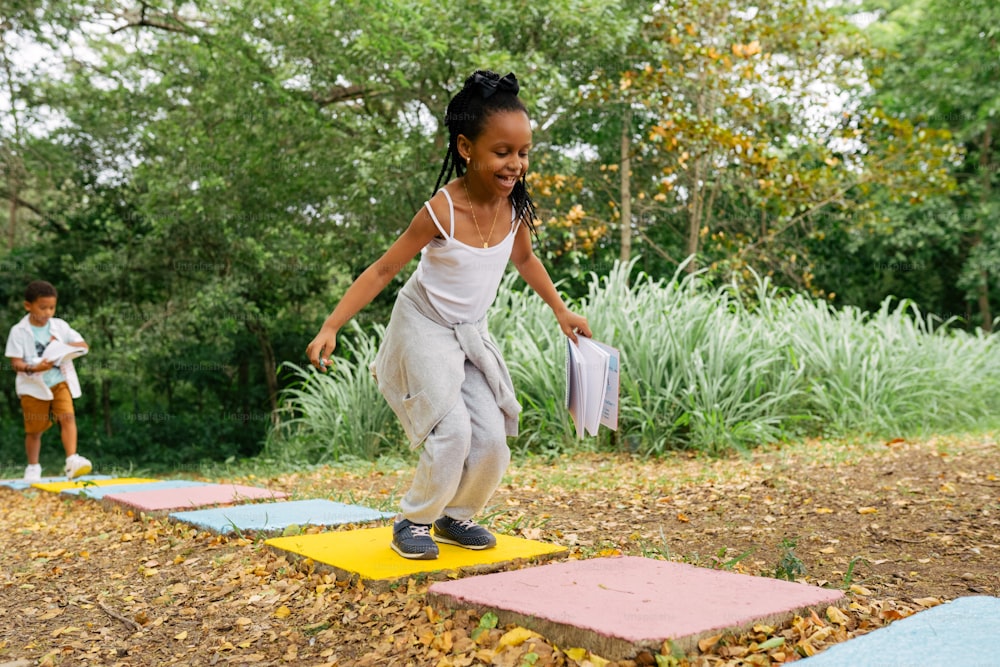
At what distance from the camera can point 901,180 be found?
10.6 m

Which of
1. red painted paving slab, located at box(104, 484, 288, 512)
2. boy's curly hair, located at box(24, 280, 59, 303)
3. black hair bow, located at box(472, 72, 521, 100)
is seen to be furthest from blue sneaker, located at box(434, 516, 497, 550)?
boy's curly hair, located at box(24, 280, 59, 303)

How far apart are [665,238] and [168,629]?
10.8 m

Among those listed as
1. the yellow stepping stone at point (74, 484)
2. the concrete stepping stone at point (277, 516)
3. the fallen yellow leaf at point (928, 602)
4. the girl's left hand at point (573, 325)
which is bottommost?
the yellow stepping stone at point (74, 484)

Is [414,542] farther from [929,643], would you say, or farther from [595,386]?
[929,643]

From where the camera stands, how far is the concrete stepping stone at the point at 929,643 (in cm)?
169

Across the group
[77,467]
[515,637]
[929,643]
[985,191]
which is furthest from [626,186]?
[929,643]

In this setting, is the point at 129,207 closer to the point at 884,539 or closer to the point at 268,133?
the point at 268,133

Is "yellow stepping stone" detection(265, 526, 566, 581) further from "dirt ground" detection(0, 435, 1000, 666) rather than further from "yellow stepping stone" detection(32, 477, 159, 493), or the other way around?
"yellow stepping stone" detection(32, 477, 159, 493)

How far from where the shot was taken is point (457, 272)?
8.84 feet

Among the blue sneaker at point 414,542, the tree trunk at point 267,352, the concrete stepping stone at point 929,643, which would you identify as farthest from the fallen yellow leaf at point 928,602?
the tree trunk at point 267,352

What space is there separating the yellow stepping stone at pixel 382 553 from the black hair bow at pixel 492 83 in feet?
4.59

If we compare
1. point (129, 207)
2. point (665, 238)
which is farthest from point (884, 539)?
point (129, 207)

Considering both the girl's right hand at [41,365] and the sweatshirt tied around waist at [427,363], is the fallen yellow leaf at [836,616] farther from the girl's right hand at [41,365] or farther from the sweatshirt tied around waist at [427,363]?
the girl's right hand at [41,365]

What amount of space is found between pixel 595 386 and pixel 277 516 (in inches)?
63.7
